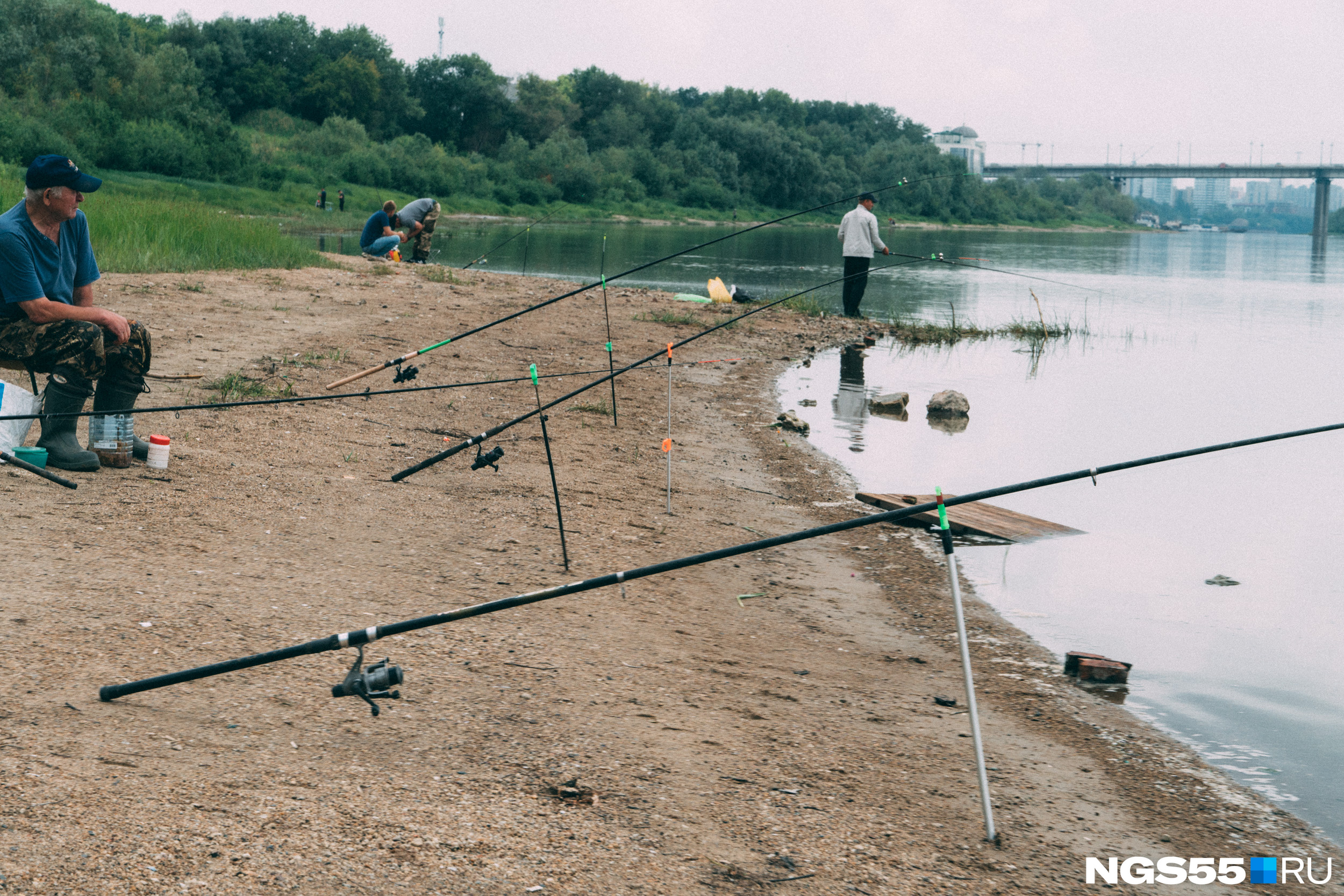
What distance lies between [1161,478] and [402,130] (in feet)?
228

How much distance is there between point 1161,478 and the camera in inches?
364

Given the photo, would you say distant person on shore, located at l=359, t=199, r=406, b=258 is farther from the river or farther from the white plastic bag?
the white plastic bag

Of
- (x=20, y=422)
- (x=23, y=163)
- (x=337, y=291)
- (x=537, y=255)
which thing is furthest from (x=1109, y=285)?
(x=23, y=163)

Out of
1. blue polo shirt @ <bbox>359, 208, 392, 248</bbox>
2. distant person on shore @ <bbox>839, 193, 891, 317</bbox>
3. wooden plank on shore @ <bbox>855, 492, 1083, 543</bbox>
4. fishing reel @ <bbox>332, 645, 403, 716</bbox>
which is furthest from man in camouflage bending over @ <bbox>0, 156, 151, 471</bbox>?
blue polo shirt @ <bbox>359, 208, 392, 248</bbox>

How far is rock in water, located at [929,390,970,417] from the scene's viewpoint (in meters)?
11.0

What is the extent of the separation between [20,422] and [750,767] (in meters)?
3.98

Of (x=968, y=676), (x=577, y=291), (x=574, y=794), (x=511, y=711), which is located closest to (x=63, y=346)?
(x=577, y=291)

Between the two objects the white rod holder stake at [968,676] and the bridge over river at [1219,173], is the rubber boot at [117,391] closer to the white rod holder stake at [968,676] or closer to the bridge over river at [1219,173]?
the white rod holder stake at [968,676]

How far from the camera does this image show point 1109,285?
2895 cm

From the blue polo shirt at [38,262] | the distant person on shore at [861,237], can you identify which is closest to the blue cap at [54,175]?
the blue polo shirt at [38,262]

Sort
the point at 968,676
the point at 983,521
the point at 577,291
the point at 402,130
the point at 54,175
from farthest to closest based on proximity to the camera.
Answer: the point at 402,130 → the point at 983,521 → the point at 577,291 → the point at 54,175 → the point at 968,676

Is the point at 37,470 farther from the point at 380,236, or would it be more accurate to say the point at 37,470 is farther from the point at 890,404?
the point at 380,236

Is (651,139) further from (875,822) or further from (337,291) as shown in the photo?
(875,822)

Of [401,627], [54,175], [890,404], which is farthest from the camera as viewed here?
[890,404]
